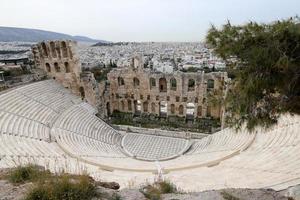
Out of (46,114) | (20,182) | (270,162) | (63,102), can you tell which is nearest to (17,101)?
(46,114)

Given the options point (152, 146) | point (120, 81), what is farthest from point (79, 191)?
point (120, 81)

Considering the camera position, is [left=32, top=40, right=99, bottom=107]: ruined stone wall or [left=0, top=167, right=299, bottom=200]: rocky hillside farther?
[left=32, top=40, right=99, bottom=107]: ruined stone wall

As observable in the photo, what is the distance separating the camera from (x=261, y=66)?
6.62 m

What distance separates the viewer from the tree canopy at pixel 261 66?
6.34m

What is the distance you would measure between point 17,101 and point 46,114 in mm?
2570

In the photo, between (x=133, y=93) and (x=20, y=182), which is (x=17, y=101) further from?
(x=20, y=182)

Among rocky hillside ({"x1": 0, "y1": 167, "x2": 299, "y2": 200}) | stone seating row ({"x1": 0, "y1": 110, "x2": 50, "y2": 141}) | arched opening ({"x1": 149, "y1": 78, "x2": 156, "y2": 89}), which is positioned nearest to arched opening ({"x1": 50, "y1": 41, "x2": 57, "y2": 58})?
stone seating row ({"x1": 0, "y1": 110, "x2": 50, "y2": 141})

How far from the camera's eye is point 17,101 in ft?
65.9

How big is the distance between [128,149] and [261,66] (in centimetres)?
1516

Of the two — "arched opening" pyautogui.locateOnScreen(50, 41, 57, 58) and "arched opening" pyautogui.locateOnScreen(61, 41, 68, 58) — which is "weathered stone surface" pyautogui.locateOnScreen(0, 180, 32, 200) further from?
"arched opening" pyautogui.locateOnScreen(50, 41, 57, 58)

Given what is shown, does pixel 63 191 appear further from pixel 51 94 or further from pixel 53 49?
pixel 53 49

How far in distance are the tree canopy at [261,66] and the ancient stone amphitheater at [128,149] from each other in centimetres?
343

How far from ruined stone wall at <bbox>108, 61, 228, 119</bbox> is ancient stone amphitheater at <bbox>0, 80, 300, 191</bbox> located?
19.9 ft

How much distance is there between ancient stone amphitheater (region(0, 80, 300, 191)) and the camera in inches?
454
